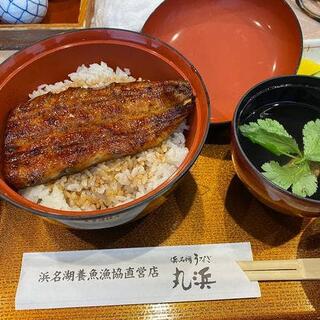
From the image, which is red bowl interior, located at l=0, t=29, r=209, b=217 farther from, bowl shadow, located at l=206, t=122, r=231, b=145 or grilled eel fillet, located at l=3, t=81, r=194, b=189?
bowl shadow, located at l=206, t=122, r=231, b=145

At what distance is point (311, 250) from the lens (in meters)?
1.43

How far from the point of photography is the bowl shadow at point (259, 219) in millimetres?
1464

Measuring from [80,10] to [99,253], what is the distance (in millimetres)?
1246

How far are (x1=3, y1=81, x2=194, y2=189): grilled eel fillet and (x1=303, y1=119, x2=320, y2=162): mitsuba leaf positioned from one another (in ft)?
1.32

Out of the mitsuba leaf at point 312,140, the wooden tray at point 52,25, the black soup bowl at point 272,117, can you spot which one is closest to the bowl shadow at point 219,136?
the black soup bowl at point 272,117

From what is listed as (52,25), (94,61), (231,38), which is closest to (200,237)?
(94,61)

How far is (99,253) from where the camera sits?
1.42 m

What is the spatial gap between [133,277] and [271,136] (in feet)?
2.15

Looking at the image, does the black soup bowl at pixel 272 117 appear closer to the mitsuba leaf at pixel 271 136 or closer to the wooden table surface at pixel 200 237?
the mitsuba leaf at pixel 271 136

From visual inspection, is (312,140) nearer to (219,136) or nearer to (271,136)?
(271,136)

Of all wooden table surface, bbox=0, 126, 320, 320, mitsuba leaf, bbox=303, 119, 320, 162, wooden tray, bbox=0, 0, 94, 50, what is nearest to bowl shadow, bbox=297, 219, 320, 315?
wooden table surface, bbox=0, 126, 320, 320

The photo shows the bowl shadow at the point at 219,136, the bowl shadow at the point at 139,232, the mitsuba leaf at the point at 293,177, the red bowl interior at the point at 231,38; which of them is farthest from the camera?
the red bowl interior at the point at 231,38

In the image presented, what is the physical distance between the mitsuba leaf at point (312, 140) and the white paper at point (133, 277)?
38 cm

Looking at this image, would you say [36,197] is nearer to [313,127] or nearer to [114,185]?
[114,185]
